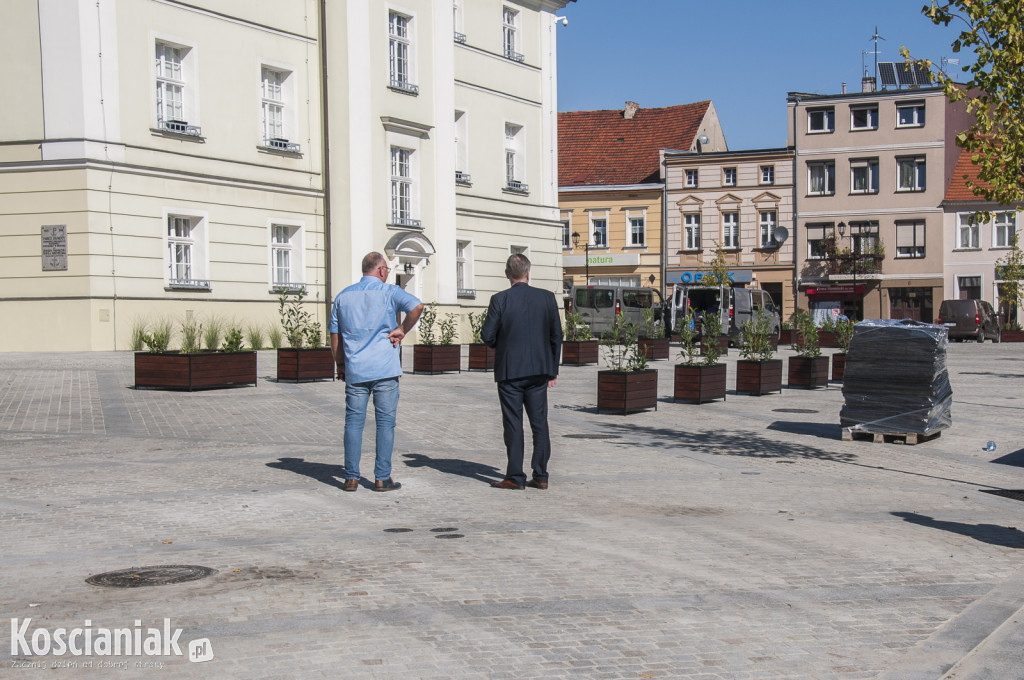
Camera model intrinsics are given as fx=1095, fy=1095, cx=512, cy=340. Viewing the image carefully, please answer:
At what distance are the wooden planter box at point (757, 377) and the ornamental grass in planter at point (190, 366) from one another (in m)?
8.01

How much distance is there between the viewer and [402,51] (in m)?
31.1

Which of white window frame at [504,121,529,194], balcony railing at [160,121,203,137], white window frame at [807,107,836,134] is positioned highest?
white window frame at [807,107,836,134]

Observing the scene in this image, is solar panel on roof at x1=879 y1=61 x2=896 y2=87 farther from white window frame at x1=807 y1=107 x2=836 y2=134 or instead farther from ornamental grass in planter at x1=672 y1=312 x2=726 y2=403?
ornamental grass in planter at x1=672 y1=312 x2=726 y2=403

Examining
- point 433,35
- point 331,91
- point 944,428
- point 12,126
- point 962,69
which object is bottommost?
point 944,428

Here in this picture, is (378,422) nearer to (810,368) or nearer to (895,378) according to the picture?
(895,378)

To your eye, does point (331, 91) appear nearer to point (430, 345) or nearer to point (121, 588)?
point (430, 345)

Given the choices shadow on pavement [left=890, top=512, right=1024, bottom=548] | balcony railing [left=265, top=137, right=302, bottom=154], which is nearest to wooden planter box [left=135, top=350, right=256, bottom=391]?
shadow on pavement [left=890, top=512, right=1024, bottom=548]

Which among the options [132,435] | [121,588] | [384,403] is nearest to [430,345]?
[132,435]

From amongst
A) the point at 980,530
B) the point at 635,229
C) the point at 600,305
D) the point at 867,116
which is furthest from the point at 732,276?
the point at 980,530

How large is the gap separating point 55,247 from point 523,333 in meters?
17.5

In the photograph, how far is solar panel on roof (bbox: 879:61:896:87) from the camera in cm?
5862

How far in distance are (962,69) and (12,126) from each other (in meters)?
19.9

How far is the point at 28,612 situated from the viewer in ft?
16.4

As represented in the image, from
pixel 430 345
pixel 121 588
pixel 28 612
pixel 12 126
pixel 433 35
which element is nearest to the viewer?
pixel 28 612
